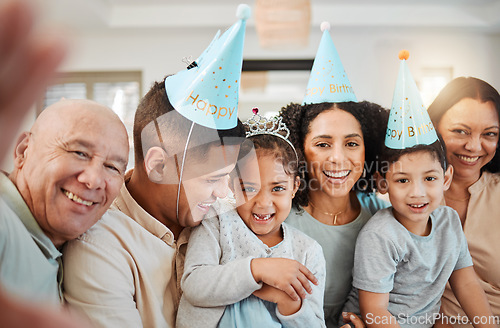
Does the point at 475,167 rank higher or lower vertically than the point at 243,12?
lower

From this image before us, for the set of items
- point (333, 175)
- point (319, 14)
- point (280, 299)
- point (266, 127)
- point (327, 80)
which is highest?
point (319, 14)

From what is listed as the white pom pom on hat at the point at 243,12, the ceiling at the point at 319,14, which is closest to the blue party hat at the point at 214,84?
the white pom pom on hat at the point at 243,12

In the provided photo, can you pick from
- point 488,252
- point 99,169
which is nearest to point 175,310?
point 99,169

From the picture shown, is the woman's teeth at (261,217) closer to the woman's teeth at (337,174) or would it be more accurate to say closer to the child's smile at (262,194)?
the child's smile at (262,194)

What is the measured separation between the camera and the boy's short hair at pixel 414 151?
1040 mm

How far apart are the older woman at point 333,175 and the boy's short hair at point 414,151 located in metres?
0.06

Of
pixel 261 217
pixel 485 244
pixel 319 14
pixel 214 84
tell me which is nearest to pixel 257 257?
pixel 261 217

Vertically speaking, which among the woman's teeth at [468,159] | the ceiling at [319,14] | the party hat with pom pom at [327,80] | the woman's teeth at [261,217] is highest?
the ceiling at [319,14]

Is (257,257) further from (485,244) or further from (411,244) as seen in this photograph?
(485,244)

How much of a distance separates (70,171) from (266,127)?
0.52 metres

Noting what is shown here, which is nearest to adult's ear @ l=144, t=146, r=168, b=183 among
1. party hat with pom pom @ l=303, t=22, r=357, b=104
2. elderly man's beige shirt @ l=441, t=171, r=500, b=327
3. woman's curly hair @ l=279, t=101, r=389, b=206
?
woman's curly hair @ l=279, t=101, r=389, b=206

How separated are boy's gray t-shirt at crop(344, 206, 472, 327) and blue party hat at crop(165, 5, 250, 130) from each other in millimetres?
498

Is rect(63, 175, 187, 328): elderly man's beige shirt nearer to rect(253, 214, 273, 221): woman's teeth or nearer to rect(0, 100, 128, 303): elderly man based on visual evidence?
rect(0, 100, 128, 303): elderly man

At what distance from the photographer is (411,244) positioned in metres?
1.02
